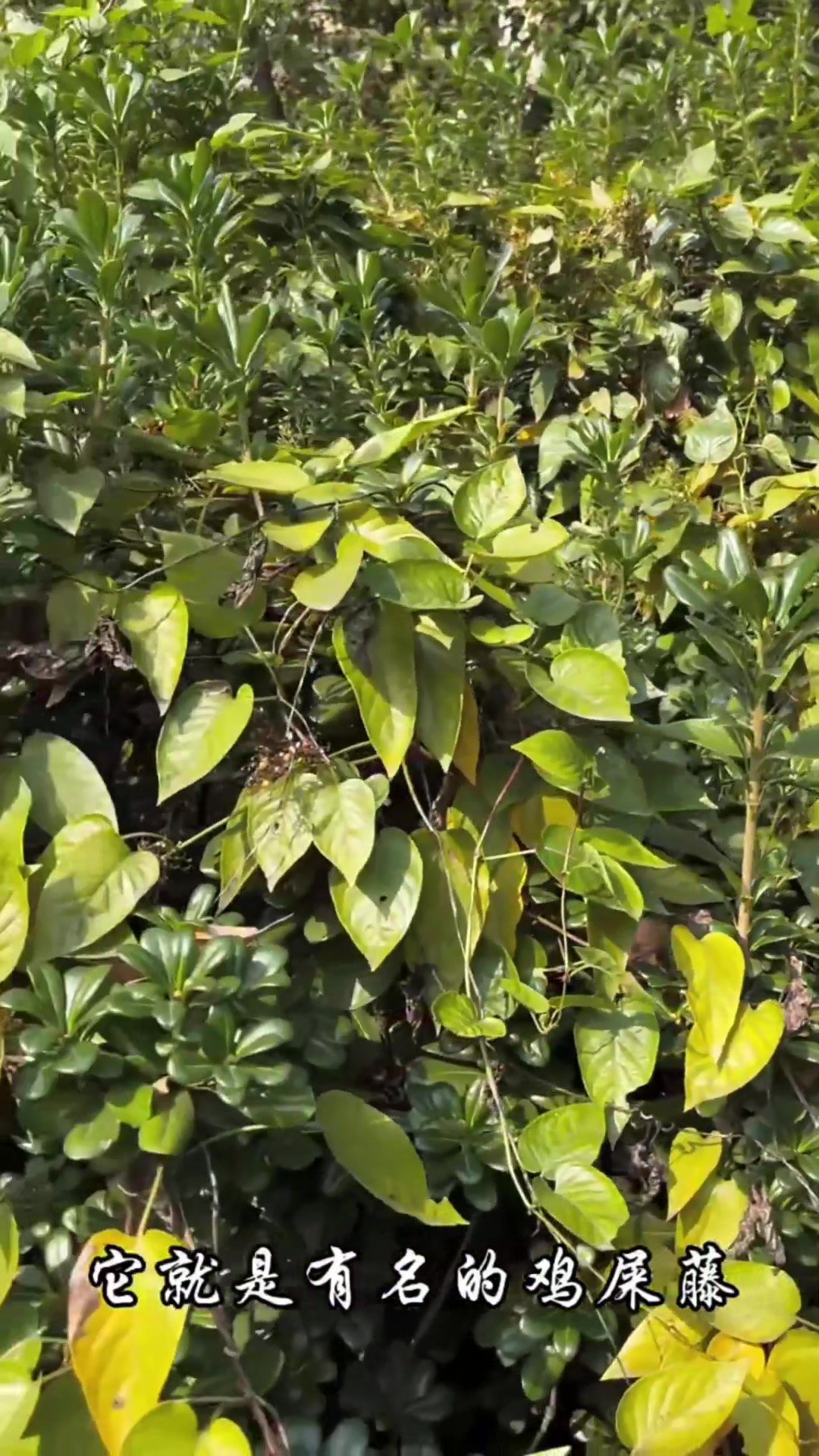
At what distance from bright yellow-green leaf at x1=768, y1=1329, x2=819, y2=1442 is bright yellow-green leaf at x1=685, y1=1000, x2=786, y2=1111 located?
0.19 metres

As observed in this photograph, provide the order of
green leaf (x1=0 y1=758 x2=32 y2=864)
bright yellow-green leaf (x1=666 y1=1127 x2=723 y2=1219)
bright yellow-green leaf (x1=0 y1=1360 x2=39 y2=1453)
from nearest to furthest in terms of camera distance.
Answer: bright yellow-green leaf (x1=0 y1=1360 x2=39 y2=1453), green leaf (x1=0 y1=758 x2=32 y2=864), bright yellow-green leaf (x1=666 y1=1127 x2=723 y2=1219)

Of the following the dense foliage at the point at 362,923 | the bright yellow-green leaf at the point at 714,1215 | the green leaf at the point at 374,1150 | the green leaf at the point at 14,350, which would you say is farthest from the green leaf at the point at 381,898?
the green leaf at the point at 14,350

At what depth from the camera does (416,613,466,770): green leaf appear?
0.85 meters

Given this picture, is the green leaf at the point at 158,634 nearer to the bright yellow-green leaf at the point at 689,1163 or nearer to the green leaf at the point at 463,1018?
the green leaf at the point at 463,1018

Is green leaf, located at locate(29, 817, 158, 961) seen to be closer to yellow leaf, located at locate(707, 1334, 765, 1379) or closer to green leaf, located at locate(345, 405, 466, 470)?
green leaf, located at locate(345, 405, 466, 470)

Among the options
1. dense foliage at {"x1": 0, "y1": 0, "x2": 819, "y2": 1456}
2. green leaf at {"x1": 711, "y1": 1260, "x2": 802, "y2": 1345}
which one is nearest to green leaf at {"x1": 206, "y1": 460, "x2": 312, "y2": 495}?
dense foliage at {"x1": 0, "y1": 0, "x2": 819, "y2": 1456}

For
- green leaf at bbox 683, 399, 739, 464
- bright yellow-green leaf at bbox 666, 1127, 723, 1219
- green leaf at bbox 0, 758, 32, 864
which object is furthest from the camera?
green leaf at bbox 683, 399, 739, 464

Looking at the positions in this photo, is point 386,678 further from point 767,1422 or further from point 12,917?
point 767,1422

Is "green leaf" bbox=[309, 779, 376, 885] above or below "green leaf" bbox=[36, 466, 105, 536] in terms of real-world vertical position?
below

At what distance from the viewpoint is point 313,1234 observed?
878 mm

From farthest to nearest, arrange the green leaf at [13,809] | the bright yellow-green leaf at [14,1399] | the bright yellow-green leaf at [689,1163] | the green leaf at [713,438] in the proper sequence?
1. the green leaf at [713,438]
2. the bright yellow-green leaf at [689,1163]
3. the green leaf at [13,809]
4. the bright yellow-green leaf at [14,1399]

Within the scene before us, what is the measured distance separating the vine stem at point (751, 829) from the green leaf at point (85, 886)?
0.47m

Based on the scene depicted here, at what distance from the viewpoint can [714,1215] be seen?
864 millimetres

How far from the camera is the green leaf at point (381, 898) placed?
805 mm
